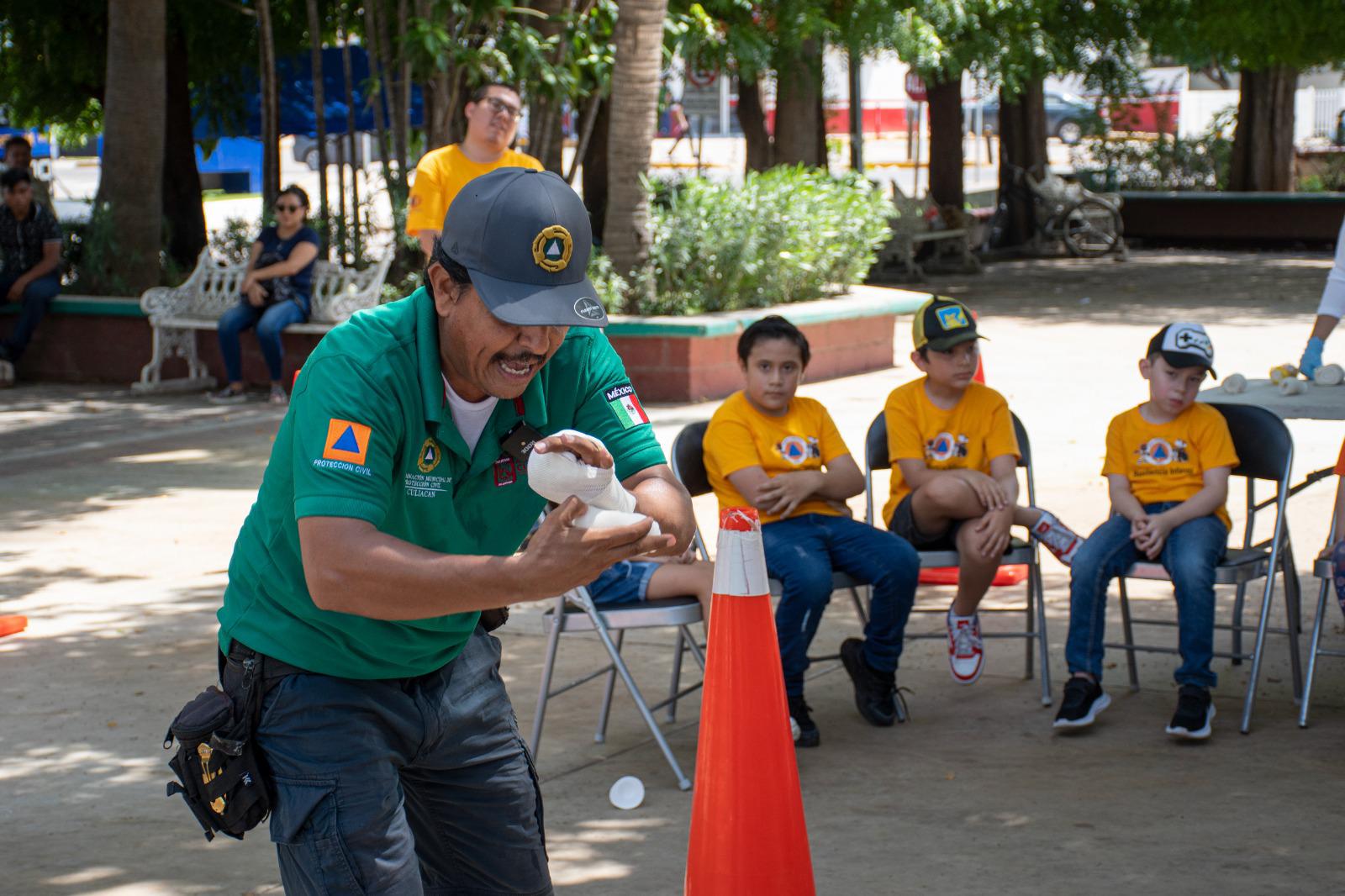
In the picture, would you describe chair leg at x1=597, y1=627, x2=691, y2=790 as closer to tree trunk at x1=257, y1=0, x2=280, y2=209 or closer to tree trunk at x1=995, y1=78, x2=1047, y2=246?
tree trunk at x1=257, y1=0, x2=280, y2=209

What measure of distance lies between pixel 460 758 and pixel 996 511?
310cm

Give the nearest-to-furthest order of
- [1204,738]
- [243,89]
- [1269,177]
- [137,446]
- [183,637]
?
[1204,738]
[183,637]
[137,446]
[243,89]
[1269,177]

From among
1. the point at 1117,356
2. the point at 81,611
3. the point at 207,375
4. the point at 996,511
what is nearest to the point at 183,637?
the point at 81,611

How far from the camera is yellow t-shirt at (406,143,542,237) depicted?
29.7 feet

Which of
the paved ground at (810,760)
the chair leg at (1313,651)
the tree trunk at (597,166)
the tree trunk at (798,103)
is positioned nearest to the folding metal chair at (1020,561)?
the paved ground at (810,760)

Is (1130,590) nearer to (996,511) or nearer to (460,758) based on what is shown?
(996,511)

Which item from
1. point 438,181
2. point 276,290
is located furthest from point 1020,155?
point 438,181

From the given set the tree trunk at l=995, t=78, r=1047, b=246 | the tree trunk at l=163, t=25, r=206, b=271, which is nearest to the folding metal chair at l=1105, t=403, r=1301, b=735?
the tree trunk at l=163, t=25, r=206, b=271

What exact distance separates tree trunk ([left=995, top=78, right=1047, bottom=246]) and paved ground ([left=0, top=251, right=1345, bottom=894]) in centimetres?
1493

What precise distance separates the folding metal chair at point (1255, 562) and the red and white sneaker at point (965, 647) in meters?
0.43

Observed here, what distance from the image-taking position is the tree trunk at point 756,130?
20.2m

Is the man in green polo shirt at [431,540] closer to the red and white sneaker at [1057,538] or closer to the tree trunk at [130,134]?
the red and white sneaker at [1057,538]

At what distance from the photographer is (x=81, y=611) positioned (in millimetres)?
6844

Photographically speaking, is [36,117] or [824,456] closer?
[824,456]
